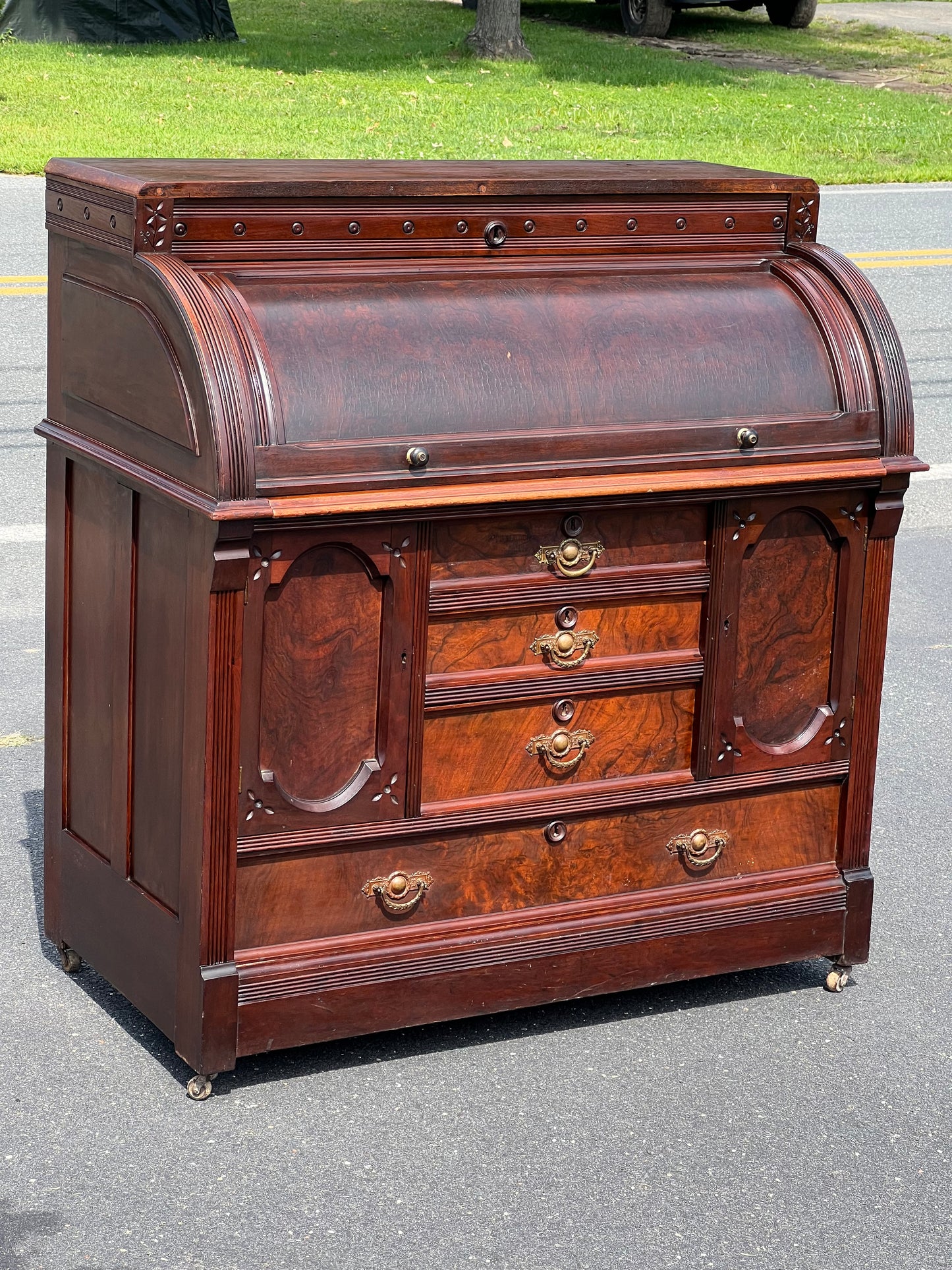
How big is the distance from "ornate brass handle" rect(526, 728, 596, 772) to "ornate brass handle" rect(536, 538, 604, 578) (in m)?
0.31

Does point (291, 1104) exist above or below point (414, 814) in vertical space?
below

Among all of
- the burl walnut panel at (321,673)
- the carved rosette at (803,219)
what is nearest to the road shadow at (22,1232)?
the burl walnut panel at (321,673)

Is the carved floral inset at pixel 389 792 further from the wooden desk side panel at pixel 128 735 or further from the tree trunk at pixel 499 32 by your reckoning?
the tree trunk at pixel 499 32

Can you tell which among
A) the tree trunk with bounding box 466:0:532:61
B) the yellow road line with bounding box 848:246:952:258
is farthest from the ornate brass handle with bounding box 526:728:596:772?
the tree trunk with bounding box 466:0:532:61

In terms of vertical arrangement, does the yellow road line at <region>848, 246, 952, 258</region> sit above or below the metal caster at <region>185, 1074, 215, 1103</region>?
above

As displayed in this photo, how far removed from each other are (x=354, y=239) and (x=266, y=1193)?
1690 millimetres

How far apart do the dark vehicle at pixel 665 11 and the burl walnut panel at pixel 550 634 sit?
61.1 ft

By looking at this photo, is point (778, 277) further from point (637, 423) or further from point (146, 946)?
point (146, 946)

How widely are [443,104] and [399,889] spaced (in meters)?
13.1

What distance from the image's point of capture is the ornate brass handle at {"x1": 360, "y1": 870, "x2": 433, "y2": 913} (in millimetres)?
3334

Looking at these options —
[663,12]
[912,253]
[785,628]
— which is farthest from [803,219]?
[663,12]

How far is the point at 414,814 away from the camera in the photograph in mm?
3334

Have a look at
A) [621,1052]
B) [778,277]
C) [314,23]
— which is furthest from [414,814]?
[314,23]

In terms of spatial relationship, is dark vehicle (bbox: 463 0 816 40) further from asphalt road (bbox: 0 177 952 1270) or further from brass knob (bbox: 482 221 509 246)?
brass knob (bbox: 482 221 509 246)
